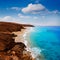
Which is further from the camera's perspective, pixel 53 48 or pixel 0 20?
pixel 0 20

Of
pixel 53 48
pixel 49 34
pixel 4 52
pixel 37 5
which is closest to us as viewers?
pixel 4 52

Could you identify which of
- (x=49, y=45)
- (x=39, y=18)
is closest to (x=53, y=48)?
(x=49, y=45)

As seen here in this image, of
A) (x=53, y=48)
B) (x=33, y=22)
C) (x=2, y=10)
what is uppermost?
(x=2, y=10)

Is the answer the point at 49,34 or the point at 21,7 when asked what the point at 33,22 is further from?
the point at 49,34

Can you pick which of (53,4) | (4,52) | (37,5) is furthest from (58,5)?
(4,52)

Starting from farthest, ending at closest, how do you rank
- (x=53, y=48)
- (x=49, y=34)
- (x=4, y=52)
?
(x=49, y=34) → (x=53, y=48) → (x=4, y=52)

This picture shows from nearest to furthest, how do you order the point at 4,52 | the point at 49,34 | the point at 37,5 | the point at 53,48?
the point at 4,52
the point at 53,48
the point at 37,5
the point at 49,34

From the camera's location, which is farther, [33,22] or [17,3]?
[33,22]

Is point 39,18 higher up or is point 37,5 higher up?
point 37,5

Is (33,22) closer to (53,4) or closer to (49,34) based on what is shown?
(53,4)
